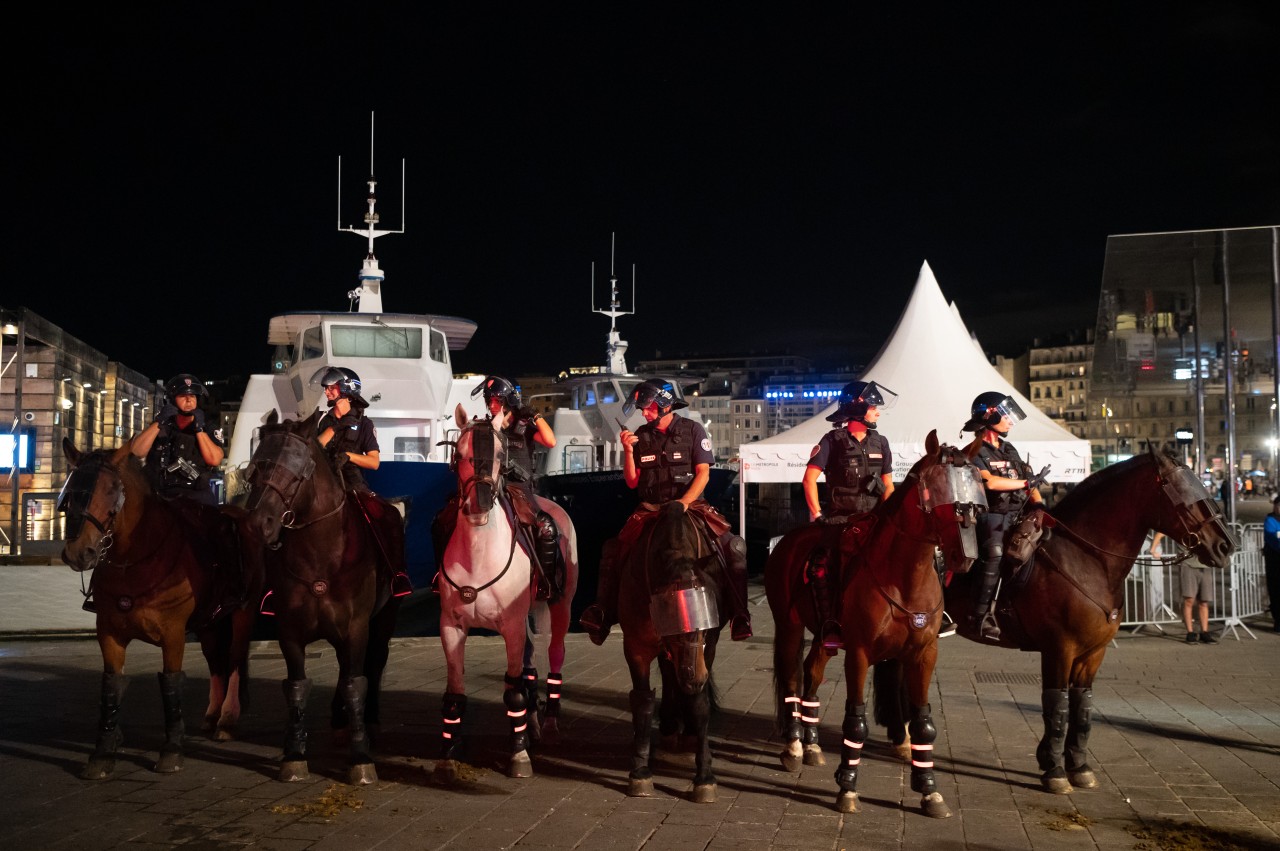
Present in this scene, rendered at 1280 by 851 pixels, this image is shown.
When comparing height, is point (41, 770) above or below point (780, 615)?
below

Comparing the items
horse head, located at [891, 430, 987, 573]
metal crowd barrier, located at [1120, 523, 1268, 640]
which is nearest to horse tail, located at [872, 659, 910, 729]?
horse head, located at [891, 430, 987, 573]

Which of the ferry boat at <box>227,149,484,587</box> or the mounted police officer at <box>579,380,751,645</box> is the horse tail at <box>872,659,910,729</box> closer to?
the mounted police officer at <box>579,380,751,645</box>

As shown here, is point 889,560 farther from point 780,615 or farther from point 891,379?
point 891,379

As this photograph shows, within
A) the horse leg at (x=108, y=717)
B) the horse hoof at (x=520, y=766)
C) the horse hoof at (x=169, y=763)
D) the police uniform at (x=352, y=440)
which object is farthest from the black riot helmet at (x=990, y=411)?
the horse leg at (x=108, y=717)

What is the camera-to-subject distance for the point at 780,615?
753 centimetres

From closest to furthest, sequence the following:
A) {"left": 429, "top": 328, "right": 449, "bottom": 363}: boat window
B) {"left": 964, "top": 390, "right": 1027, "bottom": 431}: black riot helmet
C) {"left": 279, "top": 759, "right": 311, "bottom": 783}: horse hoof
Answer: {"left": 279, "top": 759, "right": 311, "bottom": 783}: horse hoof < {"left": 964, "top": 390, "right": 1027, "bottom": 431}: black riot helmet < {"left": 429, "top": 328, "right": 449, "bottom": 363}: boat window

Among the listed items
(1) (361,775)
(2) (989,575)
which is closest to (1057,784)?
(2) (989,575)

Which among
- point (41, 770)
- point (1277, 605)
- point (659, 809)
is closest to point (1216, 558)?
point (659, 809)

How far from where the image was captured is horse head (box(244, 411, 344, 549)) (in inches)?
254

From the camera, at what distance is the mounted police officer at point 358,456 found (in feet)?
24.5

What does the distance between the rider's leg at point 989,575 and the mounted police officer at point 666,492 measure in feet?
5.15

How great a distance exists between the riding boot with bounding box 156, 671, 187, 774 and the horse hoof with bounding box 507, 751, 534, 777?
2.21 meters

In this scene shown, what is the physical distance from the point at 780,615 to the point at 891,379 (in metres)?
10.5

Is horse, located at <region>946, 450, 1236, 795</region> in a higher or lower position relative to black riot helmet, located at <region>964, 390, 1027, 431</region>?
lower
